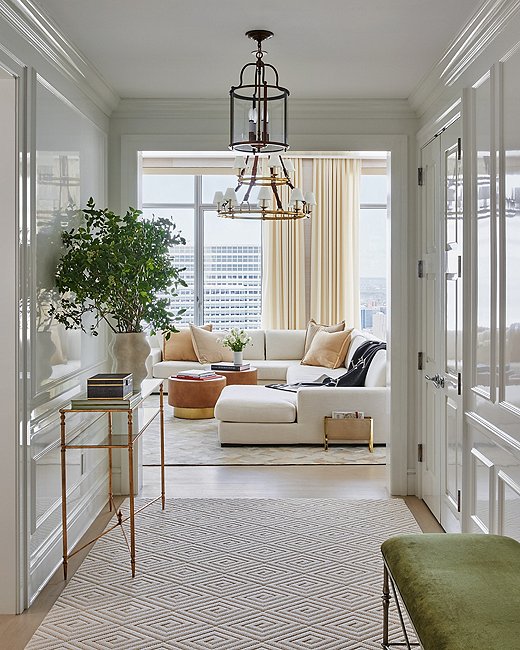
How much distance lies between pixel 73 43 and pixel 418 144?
89.3 inches

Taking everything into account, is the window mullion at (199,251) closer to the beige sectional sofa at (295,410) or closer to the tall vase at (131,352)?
the beige sectional sofa at (295,410)

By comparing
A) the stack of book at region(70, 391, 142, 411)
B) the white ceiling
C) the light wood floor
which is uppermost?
the white ceiling

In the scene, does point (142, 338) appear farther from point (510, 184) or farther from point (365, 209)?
point (365, 209)

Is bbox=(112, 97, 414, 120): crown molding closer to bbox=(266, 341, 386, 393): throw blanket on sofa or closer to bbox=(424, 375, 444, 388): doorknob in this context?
bbox=(424, 375, 444, 388): doorknob

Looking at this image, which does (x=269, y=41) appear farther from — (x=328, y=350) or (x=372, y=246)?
(x=372, y=246)

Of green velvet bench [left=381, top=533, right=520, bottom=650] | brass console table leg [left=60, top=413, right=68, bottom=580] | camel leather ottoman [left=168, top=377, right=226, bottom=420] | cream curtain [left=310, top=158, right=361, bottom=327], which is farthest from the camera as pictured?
cream curtain [left=310, top=158, right=361, bottom=327]

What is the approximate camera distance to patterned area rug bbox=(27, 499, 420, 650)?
2992 mm

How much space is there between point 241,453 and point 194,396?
5.04 feet

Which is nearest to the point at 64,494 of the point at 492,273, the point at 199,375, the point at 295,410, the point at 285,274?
the point at 492,273

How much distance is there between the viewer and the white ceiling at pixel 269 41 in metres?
3.25

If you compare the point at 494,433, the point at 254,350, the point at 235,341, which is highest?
the point at 235,341

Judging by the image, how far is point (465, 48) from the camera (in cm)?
357

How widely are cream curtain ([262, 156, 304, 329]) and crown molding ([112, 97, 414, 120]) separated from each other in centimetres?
479

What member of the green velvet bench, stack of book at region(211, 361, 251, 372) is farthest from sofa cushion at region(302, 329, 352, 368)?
the green velvet bench
